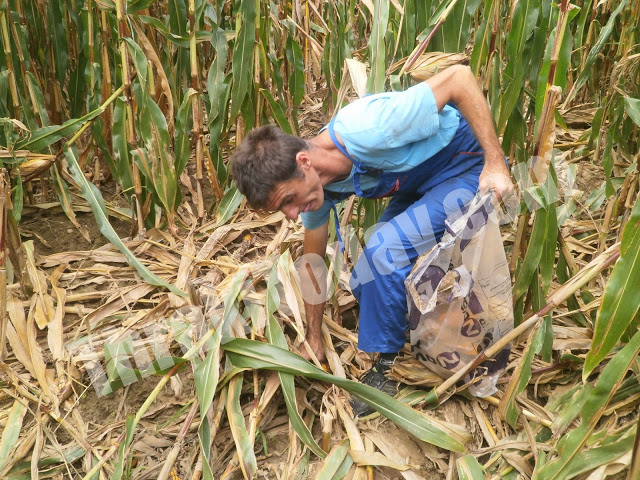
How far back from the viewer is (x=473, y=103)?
1805 millimetres

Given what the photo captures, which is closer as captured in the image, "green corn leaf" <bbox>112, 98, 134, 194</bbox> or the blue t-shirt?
the blue t-shirt

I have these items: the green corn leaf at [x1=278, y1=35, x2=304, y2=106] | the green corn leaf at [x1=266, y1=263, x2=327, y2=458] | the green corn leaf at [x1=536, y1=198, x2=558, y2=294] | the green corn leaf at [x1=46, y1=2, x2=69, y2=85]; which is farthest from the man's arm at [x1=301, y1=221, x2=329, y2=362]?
the green corn leaf at [x1=46, y1=2, x2=69, y2=85]

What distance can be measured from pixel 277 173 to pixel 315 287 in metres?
0.56

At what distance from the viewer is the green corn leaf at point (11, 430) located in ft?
5.98

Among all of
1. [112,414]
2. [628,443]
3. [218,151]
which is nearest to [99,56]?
[218,151]

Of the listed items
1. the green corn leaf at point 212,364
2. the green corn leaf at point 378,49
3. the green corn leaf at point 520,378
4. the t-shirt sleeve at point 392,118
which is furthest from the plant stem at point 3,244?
the green corn leaf at point 520,378

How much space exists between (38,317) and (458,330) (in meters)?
1.36

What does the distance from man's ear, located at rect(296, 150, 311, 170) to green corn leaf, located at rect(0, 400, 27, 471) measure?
3.51 feet

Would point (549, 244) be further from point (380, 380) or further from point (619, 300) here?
point (380, 380)

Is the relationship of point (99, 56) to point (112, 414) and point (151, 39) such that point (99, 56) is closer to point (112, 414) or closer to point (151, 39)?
point (151, 39)

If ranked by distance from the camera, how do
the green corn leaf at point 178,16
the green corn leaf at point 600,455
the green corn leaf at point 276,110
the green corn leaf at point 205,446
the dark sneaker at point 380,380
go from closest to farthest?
the green corn leaf at point 600,455 → the green corn leaf at point 205,446 → the dark sneaker at point 380,380 → the green corn leaf at point 178,16 → the green corn leaf at point 276,110

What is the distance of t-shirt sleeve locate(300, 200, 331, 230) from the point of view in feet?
6.85

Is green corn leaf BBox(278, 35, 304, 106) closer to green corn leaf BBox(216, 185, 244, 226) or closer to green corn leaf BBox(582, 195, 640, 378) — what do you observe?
green corn leaf BBox(216, 185, 244, 226)

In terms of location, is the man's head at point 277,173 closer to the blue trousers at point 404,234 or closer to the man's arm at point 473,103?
the blue trousers at point 404,234
